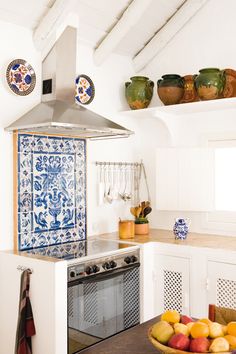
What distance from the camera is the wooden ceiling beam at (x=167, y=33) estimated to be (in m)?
3.63

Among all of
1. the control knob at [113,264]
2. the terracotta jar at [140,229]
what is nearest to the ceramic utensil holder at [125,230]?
the terracotta jar at [140,229]

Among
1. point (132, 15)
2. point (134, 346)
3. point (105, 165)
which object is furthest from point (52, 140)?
point (134, 346)

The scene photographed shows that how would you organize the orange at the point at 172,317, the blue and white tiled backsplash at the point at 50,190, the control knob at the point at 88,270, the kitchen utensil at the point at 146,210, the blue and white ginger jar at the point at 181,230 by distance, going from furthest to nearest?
1. the kitchen utensil at the point at 146,210
2. the blue and white ginger jar at the point at 181,230
3. the blue and white tiled backsplash at the point at 50,190
4. the control knob at the point at 88,270
5. the orange at the point at 172,317

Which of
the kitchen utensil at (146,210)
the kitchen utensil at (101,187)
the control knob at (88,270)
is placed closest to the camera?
the control knob at (88,270)

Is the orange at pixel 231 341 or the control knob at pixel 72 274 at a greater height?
the orange at pixel 231 341

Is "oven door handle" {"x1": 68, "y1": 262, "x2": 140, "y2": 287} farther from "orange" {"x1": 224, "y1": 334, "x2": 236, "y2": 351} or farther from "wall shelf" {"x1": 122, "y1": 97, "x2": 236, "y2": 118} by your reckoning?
"orange" {"x1": 224, "y1": 334, "x2": 236, "y2": 351}

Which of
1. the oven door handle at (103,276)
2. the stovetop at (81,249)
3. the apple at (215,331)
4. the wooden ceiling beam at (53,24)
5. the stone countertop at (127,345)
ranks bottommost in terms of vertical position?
the oven door handle at (103,276)

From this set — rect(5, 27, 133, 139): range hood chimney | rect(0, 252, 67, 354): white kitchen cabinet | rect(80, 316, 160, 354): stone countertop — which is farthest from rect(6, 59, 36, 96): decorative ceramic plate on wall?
rect(80, 316, 160, 354): stone countertop

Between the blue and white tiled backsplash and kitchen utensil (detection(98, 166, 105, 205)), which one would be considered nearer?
the blue and white tiled backsplash

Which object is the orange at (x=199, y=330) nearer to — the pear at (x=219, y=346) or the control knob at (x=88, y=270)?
the pear at (x=219, y=346)

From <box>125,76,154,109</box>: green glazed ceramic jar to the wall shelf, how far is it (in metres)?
0.08

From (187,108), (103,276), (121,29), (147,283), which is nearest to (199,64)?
(187,108)

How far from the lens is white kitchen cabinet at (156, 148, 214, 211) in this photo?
361 centimetres

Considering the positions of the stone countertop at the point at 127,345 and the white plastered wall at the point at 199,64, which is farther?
the white plastered wall at the point at 199,64
